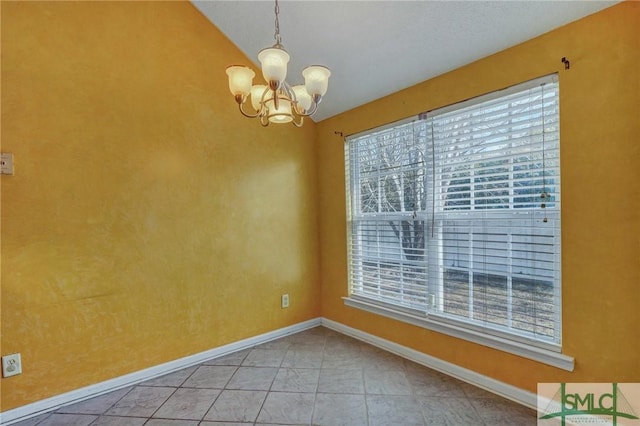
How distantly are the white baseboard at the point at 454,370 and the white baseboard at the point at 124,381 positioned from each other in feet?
2.75

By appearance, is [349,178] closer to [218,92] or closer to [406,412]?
[218,92]

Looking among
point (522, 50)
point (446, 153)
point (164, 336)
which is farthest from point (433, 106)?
point (164, 336)

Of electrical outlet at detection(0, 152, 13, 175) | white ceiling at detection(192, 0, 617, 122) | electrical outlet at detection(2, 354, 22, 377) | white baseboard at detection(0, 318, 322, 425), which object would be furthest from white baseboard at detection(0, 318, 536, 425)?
white ceiling at detection(192, 0, 617, 122)

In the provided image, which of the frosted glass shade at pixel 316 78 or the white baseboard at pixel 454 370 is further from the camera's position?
the white baseboard at pixel 454 370

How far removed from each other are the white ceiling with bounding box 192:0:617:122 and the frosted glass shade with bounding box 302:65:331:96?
36.7 inches

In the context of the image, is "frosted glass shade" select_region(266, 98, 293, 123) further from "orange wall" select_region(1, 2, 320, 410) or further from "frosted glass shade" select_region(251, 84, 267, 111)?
"orange wall" select_region(1, 2, 320, 410)

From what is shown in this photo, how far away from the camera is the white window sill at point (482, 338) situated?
5.79ft

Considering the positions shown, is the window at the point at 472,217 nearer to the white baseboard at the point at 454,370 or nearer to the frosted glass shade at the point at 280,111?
the white baseboard at the point at 454,370

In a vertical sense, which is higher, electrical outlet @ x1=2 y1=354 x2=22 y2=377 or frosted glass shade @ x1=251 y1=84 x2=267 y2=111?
frosted glass shade @ x1=251 y1=84 x2=267 y2=111

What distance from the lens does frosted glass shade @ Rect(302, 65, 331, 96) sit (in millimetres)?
1484

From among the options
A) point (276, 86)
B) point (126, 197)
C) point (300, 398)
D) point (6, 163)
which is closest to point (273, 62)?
point (276, 86)

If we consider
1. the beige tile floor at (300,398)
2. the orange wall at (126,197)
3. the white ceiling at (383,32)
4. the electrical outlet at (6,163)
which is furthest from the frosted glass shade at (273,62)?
the beige tile floor at (300,398)

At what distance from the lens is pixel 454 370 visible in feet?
7.35

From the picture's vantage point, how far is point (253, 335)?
2.89m
